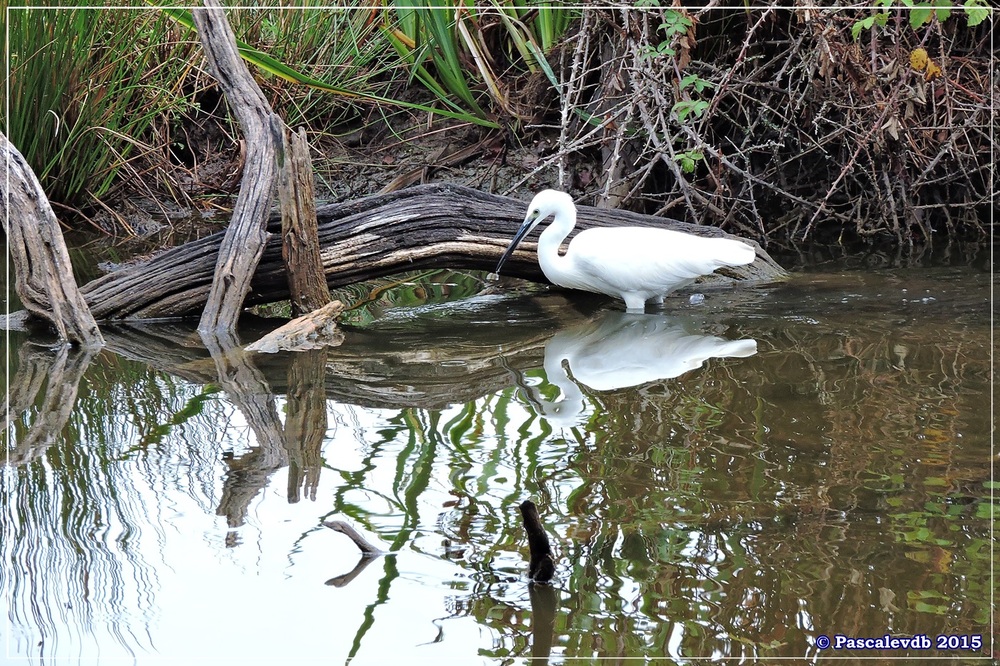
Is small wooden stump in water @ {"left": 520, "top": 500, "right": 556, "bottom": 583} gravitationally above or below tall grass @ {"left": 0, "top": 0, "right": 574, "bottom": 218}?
below

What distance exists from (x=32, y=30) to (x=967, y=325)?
19.2ft

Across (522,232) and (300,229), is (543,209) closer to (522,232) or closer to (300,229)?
(522,232)

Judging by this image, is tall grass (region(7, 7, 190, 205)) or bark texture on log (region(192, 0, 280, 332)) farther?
tall grass (region(7, 7, 190, 205))

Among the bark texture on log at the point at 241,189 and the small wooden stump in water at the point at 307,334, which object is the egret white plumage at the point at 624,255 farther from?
the bark texture on log at the point at 241,189

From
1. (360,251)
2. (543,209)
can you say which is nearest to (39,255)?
(360,251)

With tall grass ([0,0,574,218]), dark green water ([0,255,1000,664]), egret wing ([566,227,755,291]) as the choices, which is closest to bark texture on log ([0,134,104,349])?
dark green water ([0,255,1000,664])

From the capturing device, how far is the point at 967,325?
4.79m

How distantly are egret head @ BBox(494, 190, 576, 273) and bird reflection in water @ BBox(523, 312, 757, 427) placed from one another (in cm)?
57

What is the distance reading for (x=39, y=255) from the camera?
480 cm

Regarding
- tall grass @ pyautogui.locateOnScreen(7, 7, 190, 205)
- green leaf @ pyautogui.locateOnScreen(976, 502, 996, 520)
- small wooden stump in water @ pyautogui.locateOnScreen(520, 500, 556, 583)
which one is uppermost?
tall grass @ pyautogui.locateOnScreen(7, 7, 190, 205)

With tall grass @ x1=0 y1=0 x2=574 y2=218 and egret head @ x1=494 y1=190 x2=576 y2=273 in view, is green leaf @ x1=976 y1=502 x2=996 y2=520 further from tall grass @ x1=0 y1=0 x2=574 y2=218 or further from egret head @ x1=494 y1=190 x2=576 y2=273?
tall grass @ x1=0 y1=0 x2=574 y2=218

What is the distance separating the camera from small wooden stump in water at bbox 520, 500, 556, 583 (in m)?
2.35

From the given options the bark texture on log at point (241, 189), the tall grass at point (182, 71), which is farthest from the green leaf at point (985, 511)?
the tall grass at point (182, 71)

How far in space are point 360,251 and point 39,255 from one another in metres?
1.49
